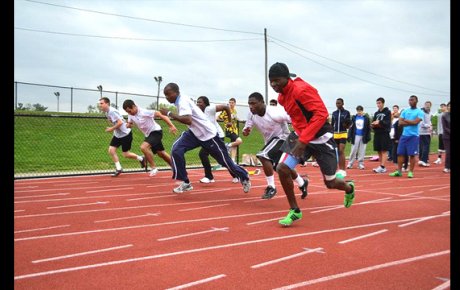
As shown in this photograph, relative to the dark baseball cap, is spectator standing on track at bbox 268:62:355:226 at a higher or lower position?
lower

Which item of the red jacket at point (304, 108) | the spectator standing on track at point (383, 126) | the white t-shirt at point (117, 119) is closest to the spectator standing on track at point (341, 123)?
the spectator standing on track at point (383, 126)

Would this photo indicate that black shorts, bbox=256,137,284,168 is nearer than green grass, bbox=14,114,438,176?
Yes

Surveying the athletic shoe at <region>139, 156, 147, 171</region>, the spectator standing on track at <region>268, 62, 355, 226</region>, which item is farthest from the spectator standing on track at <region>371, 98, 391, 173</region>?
the spectator standing on track at <region>268, 62, 355, 226</region>

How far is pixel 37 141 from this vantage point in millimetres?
20234

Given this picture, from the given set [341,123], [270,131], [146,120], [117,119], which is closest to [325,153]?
[270,131]

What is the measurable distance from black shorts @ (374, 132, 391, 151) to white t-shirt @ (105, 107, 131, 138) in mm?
7136

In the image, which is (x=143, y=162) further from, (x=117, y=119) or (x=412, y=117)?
(x=412, y=117)

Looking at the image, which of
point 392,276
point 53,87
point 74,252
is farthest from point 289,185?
point 53,87

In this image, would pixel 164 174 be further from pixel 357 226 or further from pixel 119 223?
pixel 357 226

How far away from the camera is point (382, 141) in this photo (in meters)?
11.9

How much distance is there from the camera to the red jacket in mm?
4641

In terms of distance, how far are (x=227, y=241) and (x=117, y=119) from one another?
703 cm

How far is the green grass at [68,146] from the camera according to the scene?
13.2m

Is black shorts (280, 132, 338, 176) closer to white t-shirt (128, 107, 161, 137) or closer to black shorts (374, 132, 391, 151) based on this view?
white t-shirt (128, 107, 161, 137)
